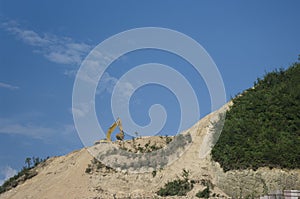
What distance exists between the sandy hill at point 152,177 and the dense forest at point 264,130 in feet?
1.79

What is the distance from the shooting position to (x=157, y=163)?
2634 centimetres

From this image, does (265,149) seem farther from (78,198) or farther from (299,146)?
(78,198)

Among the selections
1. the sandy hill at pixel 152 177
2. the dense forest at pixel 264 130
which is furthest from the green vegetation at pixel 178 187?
the dense forest at pixel 264 130

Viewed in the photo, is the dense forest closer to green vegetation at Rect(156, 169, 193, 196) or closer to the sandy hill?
the sandy hill

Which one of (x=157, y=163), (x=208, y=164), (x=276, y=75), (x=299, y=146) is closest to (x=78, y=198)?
(x=157, y=163)

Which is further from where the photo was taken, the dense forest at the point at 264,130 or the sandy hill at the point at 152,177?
the dense forest at the point at 264,130

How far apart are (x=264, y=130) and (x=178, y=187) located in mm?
5012

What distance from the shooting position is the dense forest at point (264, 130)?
21.1 meters

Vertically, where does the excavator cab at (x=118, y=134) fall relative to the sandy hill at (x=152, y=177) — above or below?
above

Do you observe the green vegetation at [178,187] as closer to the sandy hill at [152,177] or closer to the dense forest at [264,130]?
the sandy hill at [152,177]

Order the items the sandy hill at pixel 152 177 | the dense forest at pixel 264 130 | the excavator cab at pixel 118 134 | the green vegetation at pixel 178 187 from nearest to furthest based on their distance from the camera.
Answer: the sandy hill at pixel 152 177 < the dense forest at pixel 264 130 < the green vegetation at pixel 178 187 < the excavator cab at pixel 118 134

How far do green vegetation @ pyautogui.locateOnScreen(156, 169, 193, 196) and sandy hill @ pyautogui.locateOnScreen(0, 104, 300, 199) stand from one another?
11.4 inches

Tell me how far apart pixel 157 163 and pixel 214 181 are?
4906mm

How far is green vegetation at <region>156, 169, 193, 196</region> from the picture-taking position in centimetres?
2234
